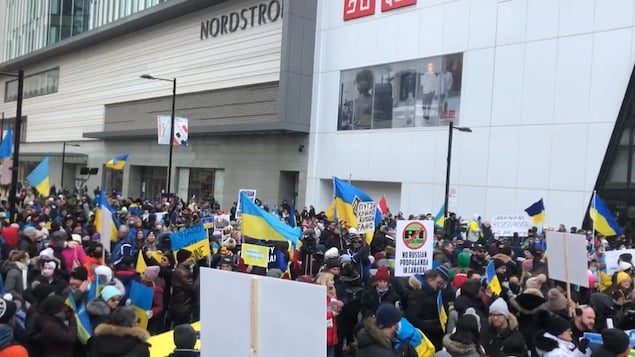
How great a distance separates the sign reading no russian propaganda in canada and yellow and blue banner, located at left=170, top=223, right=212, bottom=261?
2.96 metres

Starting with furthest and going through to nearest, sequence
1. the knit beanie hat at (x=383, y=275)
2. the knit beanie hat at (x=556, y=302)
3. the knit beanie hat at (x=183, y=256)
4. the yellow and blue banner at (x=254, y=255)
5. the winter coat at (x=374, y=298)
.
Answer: the yellow and blue banner at (x=254, y=255)
the knit beanie hat at (x=183, y=256)
the knit beanie hat at (x=383, y=275)
the winter coat at (x=374, y=298)
the knit beanie hat at (x=556, y=302)

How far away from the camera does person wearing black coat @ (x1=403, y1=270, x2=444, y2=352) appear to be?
23.3ft

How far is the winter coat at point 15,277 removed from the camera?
7.51 m

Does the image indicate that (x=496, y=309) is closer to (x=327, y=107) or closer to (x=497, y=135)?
(x=497, y=135)

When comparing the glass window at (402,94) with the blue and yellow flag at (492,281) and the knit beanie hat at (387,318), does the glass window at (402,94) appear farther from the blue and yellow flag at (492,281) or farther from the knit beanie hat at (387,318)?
the knit beanie hat at (387,318)

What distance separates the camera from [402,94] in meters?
28.6

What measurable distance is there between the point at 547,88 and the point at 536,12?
3.03 m

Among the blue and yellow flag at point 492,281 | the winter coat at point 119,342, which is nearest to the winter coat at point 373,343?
the winter coat at point 119,342

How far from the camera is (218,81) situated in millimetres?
37031

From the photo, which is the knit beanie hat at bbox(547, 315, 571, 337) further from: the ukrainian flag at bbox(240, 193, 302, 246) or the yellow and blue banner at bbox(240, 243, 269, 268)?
the ukrainian flag at bbox(240, 193, 302, 246)

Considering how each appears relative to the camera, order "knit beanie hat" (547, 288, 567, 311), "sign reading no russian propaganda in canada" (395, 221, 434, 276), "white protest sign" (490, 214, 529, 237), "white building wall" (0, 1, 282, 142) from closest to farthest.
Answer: "knit beanie hat" (547, 288, 567, 311)
"sign reading no russian propaganda in canada" (395, 221, 434, 276)
"white protest sign" (490, 214, 529, 237)
"white building wall" (0, 1, 282, 142)

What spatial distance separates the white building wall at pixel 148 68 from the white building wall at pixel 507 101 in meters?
5.96

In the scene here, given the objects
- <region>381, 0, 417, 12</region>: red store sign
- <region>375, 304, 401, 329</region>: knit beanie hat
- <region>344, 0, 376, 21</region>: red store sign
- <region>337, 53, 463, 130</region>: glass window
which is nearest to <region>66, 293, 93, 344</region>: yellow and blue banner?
<region>375, 304, 401, 329</region>: knit beanie hat

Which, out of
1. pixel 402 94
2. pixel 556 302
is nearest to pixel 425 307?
pixel 556 302
